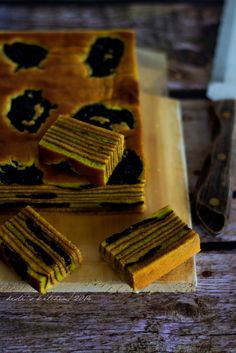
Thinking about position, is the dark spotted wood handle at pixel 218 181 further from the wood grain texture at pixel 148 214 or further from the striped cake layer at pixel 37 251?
the striped cake layer at pixel 37 251

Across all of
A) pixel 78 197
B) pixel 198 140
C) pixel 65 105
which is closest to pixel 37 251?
pixel 78 197

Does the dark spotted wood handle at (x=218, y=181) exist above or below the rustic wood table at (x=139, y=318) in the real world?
above

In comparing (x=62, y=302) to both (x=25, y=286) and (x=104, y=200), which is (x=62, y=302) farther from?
(x=104, y=200)

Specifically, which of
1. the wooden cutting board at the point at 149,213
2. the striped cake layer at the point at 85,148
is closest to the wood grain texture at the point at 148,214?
the wooden cutting board at the point at 149,213

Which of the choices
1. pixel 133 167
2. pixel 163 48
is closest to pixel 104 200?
pixel 133 167

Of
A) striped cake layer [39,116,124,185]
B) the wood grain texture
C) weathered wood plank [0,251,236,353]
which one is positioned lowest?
weathered wood plank [0,251,236,353]

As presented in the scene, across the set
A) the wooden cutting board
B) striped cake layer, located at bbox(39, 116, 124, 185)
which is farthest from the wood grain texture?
striped cake layer, located at bbox(39, 116, 124, 185)

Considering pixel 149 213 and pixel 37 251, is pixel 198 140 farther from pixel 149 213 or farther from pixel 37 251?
pixel 37 251

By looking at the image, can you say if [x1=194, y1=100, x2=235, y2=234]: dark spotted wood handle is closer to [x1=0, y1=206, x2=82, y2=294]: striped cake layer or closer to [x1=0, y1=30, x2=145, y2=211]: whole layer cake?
[x1=0, y1=30, x2=145, y2=211]: whole layer cake
